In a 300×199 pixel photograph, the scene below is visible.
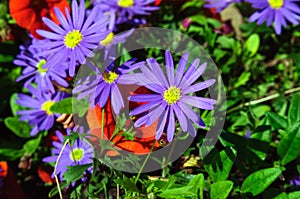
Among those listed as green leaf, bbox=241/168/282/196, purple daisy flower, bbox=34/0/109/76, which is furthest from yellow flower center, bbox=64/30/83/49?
green leaf, bbox=241/168/282/196

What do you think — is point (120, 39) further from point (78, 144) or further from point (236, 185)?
point (236, 185)

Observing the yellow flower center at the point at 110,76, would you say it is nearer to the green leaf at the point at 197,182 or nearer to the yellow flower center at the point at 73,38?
the yellow flower center at the point at 73,38

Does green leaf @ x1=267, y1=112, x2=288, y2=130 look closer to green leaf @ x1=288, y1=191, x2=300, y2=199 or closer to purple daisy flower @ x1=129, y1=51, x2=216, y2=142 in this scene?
green leaf @ x1=288, y1=191, x2=300, y2=199

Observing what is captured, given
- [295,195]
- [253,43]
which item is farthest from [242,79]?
[295,195]

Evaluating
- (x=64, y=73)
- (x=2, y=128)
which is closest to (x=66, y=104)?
(x=64, y=73)

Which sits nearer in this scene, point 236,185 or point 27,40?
point 236,185

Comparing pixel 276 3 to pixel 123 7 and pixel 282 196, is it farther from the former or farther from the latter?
pixel 282 196
